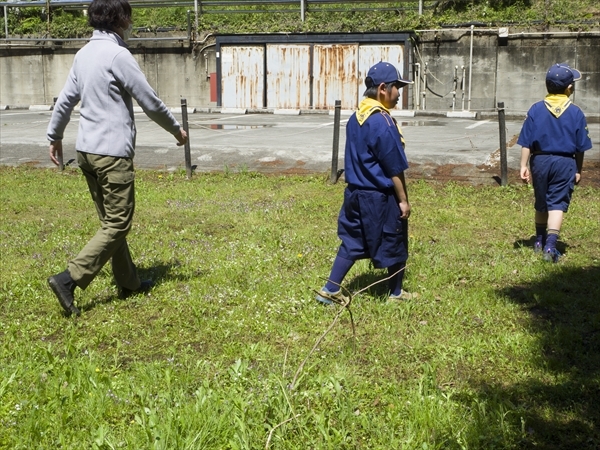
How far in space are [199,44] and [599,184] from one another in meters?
20.5

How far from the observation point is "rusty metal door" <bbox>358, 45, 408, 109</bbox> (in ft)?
86.9

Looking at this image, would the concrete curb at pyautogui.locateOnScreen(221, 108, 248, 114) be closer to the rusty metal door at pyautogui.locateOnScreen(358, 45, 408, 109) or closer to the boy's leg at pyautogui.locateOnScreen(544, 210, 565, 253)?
the rusty metal door at pyautogui.locateOnScreen(358, 45, 408, 109)

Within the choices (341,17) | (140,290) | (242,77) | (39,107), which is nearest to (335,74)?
(341,17)

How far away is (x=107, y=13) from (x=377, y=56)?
2215cm

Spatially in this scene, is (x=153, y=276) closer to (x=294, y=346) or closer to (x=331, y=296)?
(x=331, y=296)

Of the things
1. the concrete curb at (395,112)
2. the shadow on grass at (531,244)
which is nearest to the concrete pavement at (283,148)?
Answer: the concrete curb at (395,112)

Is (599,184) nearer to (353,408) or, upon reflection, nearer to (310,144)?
(310,144)

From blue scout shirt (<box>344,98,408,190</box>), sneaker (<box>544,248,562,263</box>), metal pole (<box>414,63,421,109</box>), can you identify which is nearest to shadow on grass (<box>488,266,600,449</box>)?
sneaker (<box>544,248,562,263</box>)

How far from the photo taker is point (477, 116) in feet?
76.6

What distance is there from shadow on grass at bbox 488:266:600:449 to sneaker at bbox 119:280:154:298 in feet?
9.28

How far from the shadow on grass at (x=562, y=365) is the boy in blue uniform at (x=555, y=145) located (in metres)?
0.81

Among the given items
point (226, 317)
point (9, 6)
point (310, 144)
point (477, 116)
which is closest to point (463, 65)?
point (477, 116)

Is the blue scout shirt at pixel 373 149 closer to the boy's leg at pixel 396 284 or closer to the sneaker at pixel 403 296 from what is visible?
the boy's leg at pixel 396 284

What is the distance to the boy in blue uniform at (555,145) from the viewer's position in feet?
22.9
